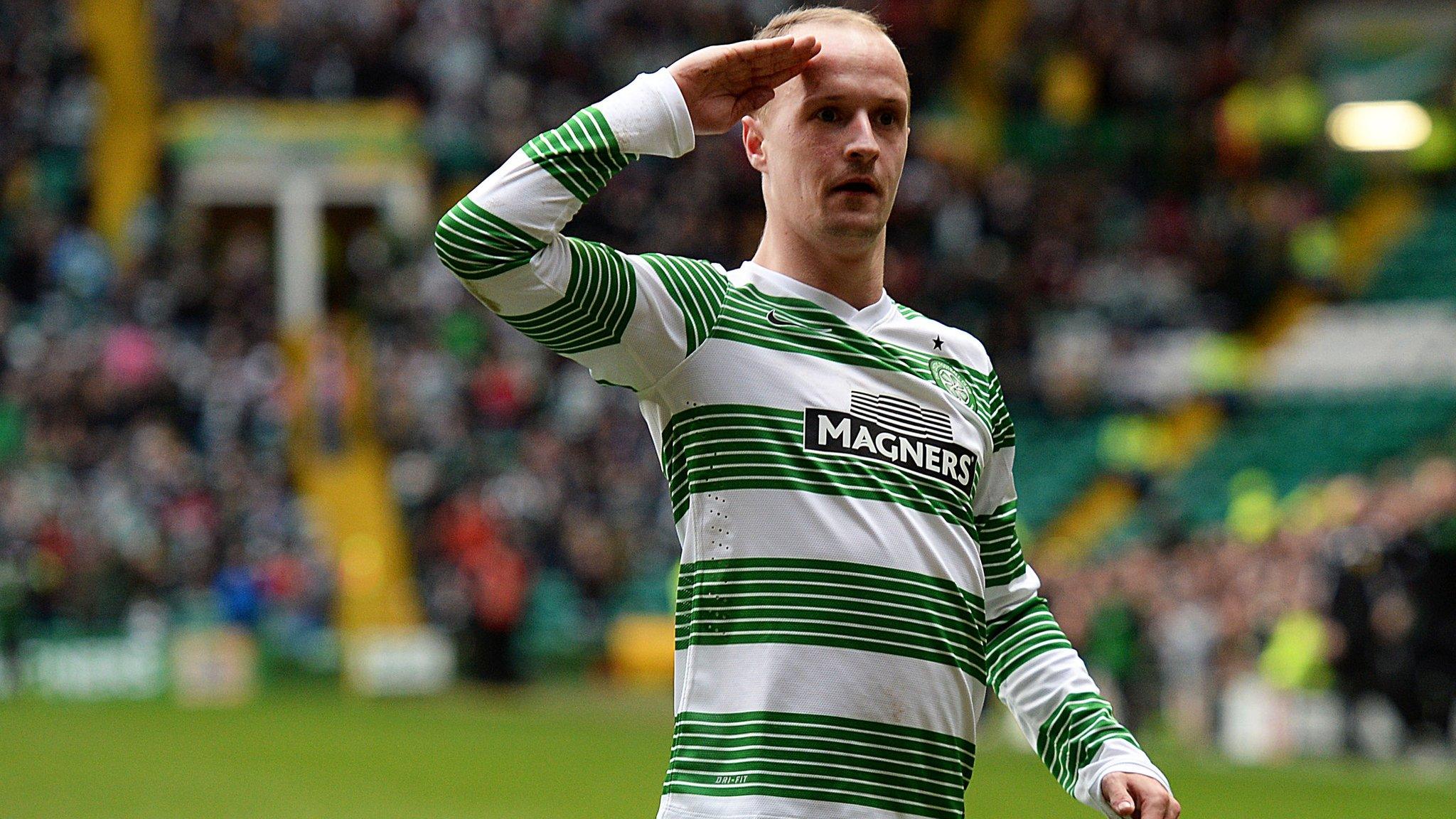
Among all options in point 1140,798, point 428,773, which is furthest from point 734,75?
point 428,773

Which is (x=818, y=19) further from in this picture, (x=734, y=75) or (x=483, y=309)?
(x=483, y=309)

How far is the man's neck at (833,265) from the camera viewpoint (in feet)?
12.1

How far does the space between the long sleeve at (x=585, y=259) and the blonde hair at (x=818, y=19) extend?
1.31ft

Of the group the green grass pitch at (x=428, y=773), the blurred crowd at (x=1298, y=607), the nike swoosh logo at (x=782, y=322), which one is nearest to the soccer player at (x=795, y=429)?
the nike swoosh logo at (x=782, y=322)

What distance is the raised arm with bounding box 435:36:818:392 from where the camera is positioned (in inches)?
129

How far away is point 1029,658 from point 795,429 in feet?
2.33

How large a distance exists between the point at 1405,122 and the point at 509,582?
11.7 metres

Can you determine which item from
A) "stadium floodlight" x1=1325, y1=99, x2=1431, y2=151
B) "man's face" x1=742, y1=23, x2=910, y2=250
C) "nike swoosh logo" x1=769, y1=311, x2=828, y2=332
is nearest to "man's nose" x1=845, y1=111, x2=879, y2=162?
"man's face" x1=742, y1=23, x2=910, y2=250

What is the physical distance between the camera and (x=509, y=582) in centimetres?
2091

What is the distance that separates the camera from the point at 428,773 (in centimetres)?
1371

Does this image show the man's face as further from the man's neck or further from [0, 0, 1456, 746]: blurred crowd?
[0, 0, 1456, 746]: blurred crowd

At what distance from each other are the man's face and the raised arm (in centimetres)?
12

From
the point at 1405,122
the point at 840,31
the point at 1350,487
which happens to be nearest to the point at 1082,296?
the point at 1405,122

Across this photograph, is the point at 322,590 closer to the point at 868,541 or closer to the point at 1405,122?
the point at 1405,122
